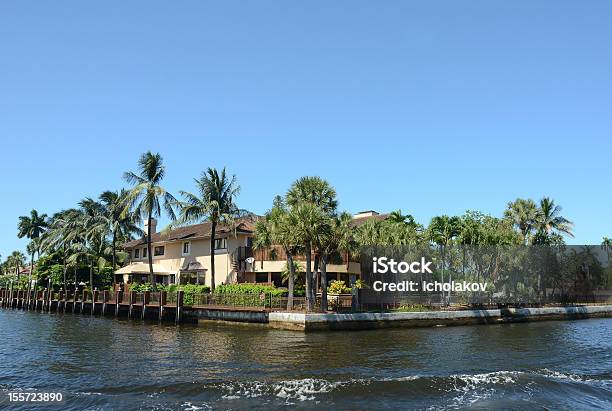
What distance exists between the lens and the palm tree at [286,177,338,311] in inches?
1427

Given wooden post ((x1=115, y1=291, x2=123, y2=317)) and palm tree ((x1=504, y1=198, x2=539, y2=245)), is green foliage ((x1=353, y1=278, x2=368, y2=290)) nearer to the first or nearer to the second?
wooden post ((x1=115, y1=291, x2=123, y2=317))

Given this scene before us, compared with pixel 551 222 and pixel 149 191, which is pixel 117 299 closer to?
pixel 149 191

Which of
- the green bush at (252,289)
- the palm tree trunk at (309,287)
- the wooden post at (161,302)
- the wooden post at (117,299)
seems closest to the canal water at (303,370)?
the palm tree trunk at (309,287)

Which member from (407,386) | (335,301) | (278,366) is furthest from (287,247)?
(407,386)

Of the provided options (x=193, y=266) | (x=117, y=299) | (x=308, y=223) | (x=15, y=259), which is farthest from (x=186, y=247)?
(x=15, y=259)

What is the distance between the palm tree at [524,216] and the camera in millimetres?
66812

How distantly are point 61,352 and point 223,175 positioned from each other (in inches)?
1043

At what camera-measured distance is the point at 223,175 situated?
49375mm

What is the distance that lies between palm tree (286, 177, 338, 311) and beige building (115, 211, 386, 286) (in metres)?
3.34

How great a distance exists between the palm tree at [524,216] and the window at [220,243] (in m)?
37.0

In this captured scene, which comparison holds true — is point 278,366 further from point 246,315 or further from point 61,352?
point 246,315

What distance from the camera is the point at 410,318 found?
129 feet

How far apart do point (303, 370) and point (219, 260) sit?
3380cm

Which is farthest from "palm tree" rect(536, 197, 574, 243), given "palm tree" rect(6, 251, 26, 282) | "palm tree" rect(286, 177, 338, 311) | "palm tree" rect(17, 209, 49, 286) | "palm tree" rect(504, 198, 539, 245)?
"palm tree" rect(6, 251, 26, 282)
